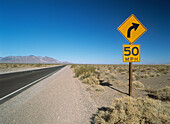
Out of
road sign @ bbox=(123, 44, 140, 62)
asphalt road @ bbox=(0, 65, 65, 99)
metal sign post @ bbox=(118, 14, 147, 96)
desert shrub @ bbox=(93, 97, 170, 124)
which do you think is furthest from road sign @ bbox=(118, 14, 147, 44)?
asphalt road @ bbox=(0, 65, 65, 99)

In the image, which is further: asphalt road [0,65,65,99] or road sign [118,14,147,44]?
asphalt road [0,65,65,99]

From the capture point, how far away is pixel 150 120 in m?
2.14

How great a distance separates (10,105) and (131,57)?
569 cm

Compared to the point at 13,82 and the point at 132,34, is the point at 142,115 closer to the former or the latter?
the point at 132,34

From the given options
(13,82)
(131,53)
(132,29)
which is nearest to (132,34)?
(132,29)

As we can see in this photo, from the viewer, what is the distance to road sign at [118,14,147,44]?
411 centimetres

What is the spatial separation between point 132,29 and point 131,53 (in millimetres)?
1129

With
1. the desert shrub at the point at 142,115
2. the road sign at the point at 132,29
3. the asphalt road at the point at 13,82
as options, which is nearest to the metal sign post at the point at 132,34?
the road sign at the point at 132,29

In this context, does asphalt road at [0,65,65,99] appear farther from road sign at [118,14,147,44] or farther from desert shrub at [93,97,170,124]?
road sign at [118,14,147,44]

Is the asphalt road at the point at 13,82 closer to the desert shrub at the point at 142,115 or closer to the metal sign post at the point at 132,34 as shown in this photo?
the desert shrub at the point at 142,115

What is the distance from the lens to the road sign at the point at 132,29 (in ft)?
13.5

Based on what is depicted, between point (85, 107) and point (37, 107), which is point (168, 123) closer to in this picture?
point (85, 107)

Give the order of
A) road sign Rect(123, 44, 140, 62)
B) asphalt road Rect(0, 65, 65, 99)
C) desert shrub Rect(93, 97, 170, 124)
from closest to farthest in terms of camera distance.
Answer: desert shrub Rect(93, 97, 170, 124), road sign Rect(123, 44, 140, 62), asphalt road Rect(0, 65, 65, 99)

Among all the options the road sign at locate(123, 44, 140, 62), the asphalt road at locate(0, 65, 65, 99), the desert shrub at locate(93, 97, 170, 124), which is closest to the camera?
the desert shrub at locate(93, 97, 170, 124)
